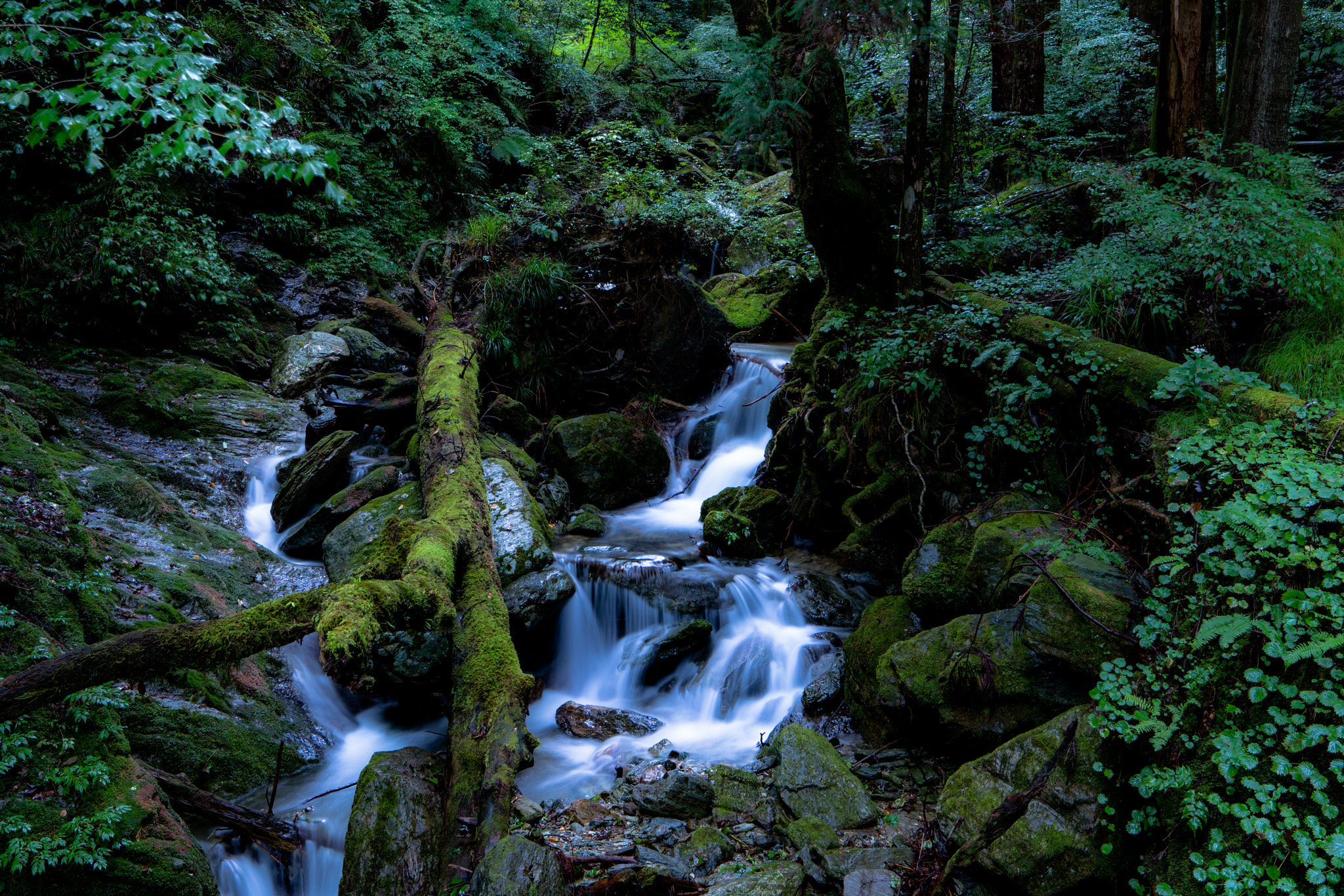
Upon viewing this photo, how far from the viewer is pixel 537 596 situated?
20.6ft

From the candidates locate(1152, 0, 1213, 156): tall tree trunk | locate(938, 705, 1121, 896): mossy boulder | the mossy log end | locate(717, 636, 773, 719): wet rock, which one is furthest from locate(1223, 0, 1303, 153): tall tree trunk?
locate(717, 636, 773, 719): wet rock

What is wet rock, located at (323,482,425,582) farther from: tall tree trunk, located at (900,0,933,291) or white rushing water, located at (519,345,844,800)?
tall tree trunk, located at (900,0,933,291)

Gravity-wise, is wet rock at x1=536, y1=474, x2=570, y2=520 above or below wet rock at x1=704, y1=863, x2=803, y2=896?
above

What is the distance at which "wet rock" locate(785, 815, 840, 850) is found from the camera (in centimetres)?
390

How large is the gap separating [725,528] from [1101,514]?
147 inches

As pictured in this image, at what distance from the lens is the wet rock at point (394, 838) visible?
141 inches

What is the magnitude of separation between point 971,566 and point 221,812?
5.16m

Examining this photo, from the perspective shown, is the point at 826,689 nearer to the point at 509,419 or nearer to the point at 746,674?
the point at 746,674

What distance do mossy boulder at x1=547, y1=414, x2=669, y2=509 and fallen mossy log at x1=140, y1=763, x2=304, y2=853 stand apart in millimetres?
5208

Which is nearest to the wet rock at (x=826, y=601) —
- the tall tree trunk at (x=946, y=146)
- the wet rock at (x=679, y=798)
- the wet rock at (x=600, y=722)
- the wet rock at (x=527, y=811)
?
the wet rock at (x=600, y=722)

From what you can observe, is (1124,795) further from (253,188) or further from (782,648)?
(253,188)

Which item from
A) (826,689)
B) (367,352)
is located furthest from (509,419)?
(826,689)

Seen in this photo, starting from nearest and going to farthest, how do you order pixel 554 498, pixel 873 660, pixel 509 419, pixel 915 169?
pixel 873 660 → pixel 915 169 → pixel 554 498 → pixel 509 419

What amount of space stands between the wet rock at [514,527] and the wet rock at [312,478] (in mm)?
1880
